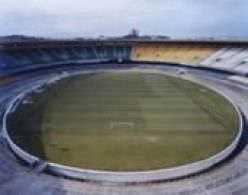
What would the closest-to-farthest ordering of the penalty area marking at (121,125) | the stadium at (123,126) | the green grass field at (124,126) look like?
the stadium at (123,126) < the green grass field at (124,126) < the penalty area marking at (121,125)

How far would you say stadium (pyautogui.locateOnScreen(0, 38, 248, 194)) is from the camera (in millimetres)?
22328

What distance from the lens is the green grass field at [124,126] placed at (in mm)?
24938

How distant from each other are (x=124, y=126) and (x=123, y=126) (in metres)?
0.09

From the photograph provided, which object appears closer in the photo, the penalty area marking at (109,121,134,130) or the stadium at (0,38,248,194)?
the stadium at (0,38,248,194)

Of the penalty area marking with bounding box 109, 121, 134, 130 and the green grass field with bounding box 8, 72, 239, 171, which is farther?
the penalty area marking with bounding box 109, 121, 134, 130

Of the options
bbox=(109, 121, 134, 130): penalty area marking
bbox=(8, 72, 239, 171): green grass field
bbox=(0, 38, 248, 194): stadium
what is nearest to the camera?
bbox=(0, 38, 248, 194): stadium

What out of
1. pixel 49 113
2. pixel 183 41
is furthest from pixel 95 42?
pixel 49 113

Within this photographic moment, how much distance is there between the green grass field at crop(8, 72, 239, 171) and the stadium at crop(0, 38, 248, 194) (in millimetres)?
83

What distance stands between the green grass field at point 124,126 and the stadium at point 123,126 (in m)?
0.08

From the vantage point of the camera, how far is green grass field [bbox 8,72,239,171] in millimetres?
24938

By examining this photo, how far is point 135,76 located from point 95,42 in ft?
70.5

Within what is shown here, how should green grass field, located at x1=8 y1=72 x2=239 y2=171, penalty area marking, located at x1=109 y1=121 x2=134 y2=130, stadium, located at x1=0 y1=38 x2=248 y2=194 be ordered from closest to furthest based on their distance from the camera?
stadium, located at x1=0 y1=38 x2=248 y2=194
green grass field, located at x1=8 y1=72 x2=239 y2=171
penalty area marking, located at x1=109 y1=121 x2=134 y2=130

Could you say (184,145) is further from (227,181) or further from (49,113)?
(49,113)

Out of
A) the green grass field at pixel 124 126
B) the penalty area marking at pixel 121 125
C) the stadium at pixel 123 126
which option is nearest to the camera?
the stadium at pixel 123 126
